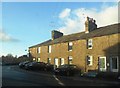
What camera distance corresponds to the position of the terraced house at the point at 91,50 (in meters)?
38.6

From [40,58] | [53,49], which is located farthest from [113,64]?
[40,58]

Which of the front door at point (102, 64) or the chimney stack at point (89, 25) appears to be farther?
the chimney stack at point (89, 25)

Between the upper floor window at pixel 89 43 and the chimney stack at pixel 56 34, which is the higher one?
the chimney stack at pixel 56 34

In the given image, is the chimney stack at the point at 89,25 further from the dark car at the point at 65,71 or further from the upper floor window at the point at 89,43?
the dark car at the point at 65,71

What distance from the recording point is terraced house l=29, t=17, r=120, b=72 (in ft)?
127

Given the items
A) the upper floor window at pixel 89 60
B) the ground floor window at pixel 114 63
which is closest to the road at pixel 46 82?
the ground floor window at pixel 114 63

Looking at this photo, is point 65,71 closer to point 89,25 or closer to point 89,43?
point 89,43

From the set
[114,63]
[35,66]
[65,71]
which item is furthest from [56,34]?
[114,63]

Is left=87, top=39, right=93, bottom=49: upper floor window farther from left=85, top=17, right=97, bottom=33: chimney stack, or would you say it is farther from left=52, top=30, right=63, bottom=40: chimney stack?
left=52, top=30, right=63, bottom=40: chimney stack

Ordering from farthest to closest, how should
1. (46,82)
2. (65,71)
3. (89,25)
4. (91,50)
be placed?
(89,25)
(91,50)
(65,71)
(46,82)

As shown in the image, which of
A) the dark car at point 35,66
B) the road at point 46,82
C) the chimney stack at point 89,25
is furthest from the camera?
the chimney stack at point 89,25

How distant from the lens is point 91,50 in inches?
1671

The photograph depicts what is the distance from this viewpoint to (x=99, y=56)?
4069cm

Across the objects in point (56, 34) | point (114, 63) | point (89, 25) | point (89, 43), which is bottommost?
point (114, 63)
